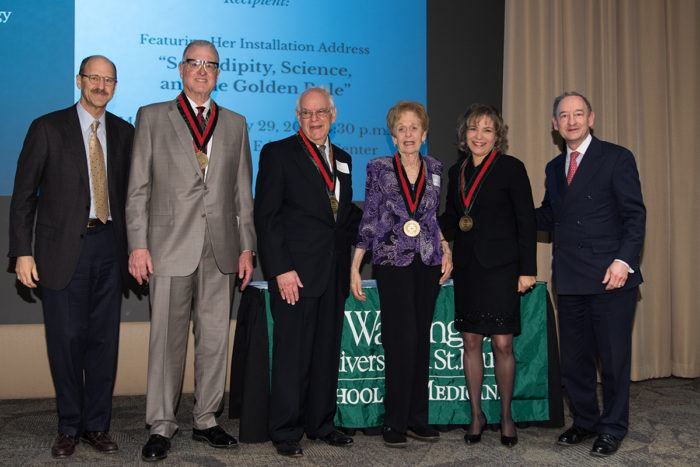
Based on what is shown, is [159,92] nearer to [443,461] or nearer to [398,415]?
[398,415]

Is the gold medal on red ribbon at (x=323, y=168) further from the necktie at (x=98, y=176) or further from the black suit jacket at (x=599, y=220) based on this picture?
the black suit jacket at (x=599, y=220)

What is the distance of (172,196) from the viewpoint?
9.27 ft

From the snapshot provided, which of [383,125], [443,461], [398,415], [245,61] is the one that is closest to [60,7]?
[245,61]

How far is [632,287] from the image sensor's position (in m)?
2.99

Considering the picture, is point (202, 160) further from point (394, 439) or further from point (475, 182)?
point (394, 439)

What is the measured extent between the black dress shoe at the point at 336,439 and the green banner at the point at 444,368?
0.18m

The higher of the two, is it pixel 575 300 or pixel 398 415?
pixel 575 300

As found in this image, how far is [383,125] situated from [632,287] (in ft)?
Answer: 6.80

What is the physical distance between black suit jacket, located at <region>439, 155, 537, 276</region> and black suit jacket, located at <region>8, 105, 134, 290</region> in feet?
6.18

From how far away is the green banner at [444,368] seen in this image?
3254 mm

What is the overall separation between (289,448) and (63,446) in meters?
1.06

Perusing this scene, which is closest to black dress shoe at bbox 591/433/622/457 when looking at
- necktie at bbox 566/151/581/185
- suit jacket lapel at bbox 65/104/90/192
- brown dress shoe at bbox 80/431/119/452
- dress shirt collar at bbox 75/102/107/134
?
necktie at bbox 566/151/581/185

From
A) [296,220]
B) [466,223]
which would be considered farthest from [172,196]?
[466,223]

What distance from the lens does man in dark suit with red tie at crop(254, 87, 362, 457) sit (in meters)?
2.84
